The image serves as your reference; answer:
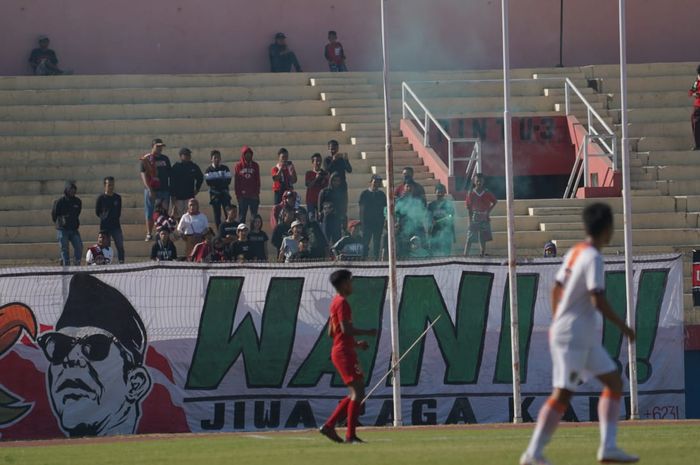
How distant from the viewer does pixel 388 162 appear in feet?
58.1

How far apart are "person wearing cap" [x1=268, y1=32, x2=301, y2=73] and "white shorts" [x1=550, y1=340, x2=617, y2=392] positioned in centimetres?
2422

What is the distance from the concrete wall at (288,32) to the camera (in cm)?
3438

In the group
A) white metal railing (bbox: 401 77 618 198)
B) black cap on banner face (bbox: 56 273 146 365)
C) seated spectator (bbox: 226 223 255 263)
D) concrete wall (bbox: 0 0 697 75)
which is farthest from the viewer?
concrete wall (bbox: 0 0 697 75)

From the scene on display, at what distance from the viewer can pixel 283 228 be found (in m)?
22.1

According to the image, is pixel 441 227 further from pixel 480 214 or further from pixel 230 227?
pixel 230 227

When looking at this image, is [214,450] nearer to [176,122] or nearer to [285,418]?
[285,418]

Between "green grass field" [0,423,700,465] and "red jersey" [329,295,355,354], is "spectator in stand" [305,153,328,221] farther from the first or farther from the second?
"red jersey" [329,295,355,354]

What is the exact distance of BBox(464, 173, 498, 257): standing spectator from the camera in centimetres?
2306

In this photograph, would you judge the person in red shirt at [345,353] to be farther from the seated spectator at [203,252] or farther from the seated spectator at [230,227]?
the seated spectator at [230,227]

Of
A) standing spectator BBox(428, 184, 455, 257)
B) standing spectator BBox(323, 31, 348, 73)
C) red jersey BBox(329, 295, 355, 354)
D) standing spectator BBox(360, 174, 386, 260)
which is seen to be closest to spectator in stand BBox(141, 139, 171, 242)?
standing spectator BBox(360, 174, 386, 260)

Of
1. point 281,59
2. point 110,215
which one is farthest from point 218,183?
point 281,59

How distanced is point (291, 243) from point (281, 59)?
1370 centimetres

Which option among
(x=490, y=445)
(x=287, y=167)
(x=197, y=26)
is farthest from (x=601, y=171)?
(x=490, y=445)

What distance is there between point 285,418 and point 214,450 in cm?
469
